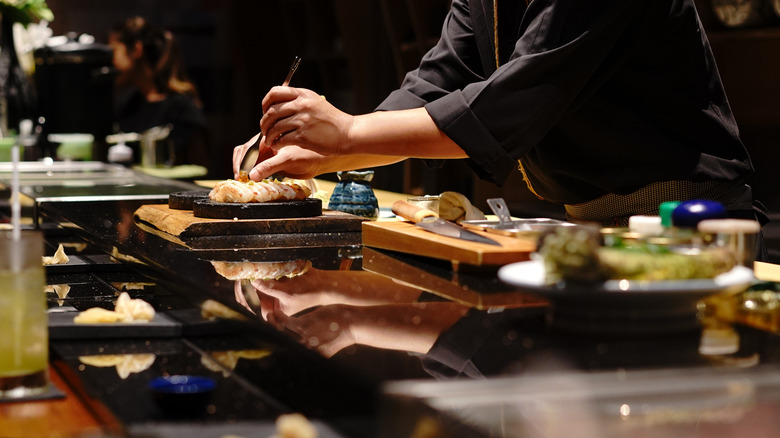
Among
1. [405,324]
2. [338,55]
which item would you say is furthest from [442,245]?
[338,55]

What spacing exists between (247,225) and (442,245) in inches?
22.2

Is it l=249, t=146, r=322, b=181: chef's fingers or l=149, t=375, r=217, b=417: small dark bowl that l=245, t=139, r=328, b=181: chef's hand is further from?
l=149, t=375, r=217, b=417: small dark bowl

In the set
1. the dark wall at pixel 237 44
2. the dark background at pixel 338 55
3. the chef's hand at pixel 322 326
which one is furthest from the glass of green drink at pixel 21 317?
the dark wall at pixel 237 44

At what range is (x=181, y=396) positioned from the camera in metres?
0.95

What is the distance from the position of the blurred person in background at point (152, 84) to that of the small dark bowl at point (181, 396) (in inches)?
212

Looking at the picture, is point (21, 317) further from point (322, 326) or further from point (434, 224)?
point (434, 224)

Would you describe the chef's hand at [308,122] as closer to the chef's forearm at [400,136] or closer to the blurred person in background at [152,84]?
the chef's forearm at [400,136]

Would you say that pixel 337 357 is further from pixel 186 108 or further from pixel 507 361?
pixel 186 108

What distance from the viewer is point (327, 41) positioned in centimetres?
620

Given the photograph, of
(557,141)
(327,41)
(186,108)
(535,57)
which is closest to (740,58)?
(557,141)

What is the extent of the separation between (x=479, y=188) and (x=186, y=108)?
2614 mm

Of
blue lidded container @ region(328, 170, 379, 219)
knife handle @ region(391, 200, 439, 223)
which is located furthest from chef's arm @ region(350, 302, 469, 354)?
blue lidded container @ region(328, 170, 379, 219)

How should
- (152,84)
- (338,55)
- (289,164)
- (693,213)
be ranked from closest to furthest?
(693,213) → (289,164) → (338,55) → (152,84)

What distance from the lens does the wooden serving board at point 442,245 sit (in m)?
1.25
